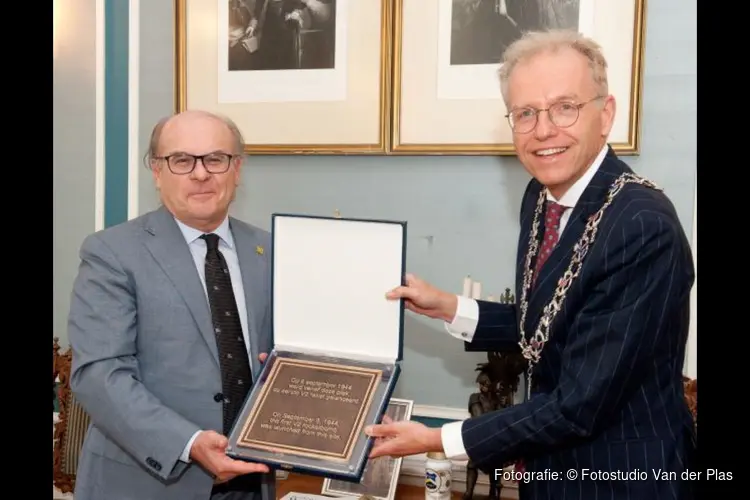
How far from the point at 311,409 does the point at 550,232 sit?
0.76 metres

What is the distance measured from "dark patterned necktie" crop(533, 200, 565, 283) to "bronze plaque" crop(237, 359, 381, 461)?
0.52 meters

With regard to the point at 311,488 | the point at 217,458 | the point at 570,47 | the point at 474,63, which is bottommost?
the point at 311,488

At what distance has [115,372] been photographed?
1.51m

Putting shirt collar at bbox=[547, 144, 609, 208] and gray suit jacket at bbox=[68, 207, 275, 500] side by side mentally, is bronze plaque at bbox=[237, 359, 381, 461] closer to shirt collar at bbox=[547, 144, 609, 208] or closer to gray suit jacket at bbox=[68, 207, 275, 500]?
gray suit jacket at bbox=[68, 207, 275, 500]

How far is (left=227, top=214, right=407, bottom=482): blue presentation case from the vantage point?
1.61 meters

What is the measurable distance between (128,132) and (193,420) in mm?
1493

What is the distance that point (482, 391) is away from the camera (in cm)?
205

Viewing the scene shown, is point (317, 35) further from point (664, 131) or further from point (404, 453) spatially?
point (404, 453)

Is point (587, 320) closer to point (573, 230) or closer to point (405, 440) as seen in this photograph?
point (573, 230)

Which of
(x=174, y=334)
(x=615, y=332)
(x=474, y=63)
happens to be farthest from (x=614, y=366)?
(x=474, y=63)

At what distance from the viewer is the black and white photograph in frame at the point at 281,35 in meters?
2.35

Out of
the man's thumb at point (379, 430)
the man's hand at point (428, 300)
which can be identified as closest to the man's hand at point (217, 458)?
the man's thumb at point (379, 430)

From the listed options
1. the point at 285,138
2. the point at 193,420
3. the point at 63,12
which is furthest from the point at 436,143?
the point at 63,12

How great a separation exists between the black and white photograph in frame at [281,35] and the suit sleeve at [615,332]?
1443 mm
